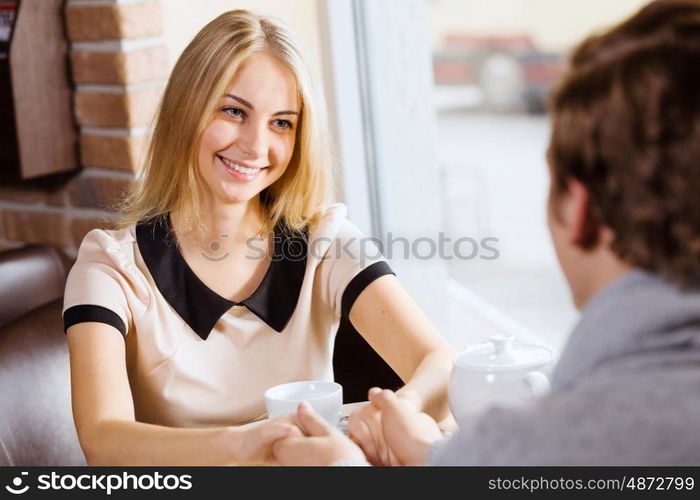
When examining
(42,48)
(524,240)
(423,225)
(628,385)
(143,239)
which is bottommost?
(524,240)

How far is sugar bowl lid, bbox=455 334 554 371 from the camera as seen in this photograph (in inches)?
46.6

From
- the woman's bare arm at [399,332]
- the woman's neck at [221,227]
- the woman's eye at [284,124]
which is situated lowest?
the woman's bare arm at [399,332]

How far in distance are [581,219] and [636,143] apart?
93mm

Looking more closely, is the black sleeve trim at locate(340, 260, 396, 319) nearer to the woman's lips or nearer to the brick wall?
the woman's lips

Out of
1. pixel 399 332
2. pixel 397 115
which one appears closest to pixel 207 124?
pixel 399 332

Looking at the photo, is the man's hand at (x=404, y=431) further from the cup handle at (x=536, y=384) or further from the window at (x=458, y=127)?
the window at (x=458, y=127)

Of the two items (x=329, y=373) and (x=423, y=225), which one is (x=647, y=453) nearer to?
(x=329, y=373)

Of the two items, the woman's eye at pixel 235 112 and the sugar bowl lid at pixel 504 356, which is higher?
the woman's eye at pixel 235 112

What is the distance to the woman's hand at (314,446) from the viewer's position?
1136mm

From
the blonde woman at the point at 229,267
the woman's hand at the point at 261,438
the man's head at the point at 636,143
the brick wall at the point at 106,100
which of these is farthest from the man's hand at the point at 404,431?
the brick wall at the point at 106,100

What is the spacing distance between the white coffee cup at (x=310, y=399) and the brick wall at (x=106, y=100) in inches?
40.9

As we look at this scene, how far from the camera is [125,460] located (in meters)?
1.37

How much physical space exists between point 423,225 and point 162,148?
4.31 feet
